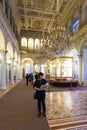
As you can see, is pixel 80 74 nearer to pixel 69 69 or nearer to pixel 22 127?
pixel 69 69

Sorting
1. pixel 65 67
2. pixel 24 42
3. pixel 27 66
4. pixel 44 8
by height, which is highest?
pixel 44 8

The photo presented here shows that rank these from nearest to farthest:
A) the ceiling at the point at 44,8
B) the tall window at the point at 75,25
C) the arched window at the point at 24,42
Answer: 1. the ceiling at the point at 44,8
2. the tall window at the point at 75,25
3. the arched window at the point at 24,42

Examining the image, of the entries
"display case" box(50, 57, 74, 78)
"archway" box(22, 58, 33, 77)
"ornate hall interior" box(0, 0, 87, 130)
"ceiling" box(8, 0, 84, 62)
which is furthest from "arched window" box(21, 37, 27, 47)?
"display case" box(50, 57, 74, 78)

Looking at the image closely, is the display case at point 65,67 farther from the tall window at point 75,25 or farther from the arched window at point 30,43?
the arched window at point 30,43

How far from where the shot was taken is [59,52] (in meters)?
11.4

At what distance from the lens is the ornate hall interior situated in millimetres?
5488

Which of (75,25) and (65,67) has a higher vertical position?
(75,25)

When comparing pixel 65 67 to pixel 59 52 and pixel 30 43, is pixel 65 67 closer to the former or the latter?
pixel 59 52

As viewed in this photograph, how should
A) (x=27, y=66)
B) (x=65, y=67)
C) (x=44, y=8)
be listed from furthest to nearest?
(x=27, y=66) → (x=44, y=8) → (x=65, y=67)

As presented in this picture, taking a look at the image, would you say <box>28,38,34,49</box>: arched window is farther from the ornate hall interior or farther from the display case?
the display case

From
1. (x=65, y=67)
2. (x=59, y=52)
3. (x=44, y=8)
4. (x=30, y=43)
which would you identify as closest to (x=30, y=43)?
(x=30, y=43)

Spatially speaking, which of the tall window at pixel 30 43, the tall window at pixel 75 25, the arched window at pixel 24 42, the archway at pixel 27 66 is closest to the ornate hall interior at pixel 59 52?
the tall window at pixel 75 25

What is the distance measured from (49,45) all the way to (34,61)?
19279 millimetres

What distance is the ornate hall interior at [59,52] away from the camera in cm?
549
